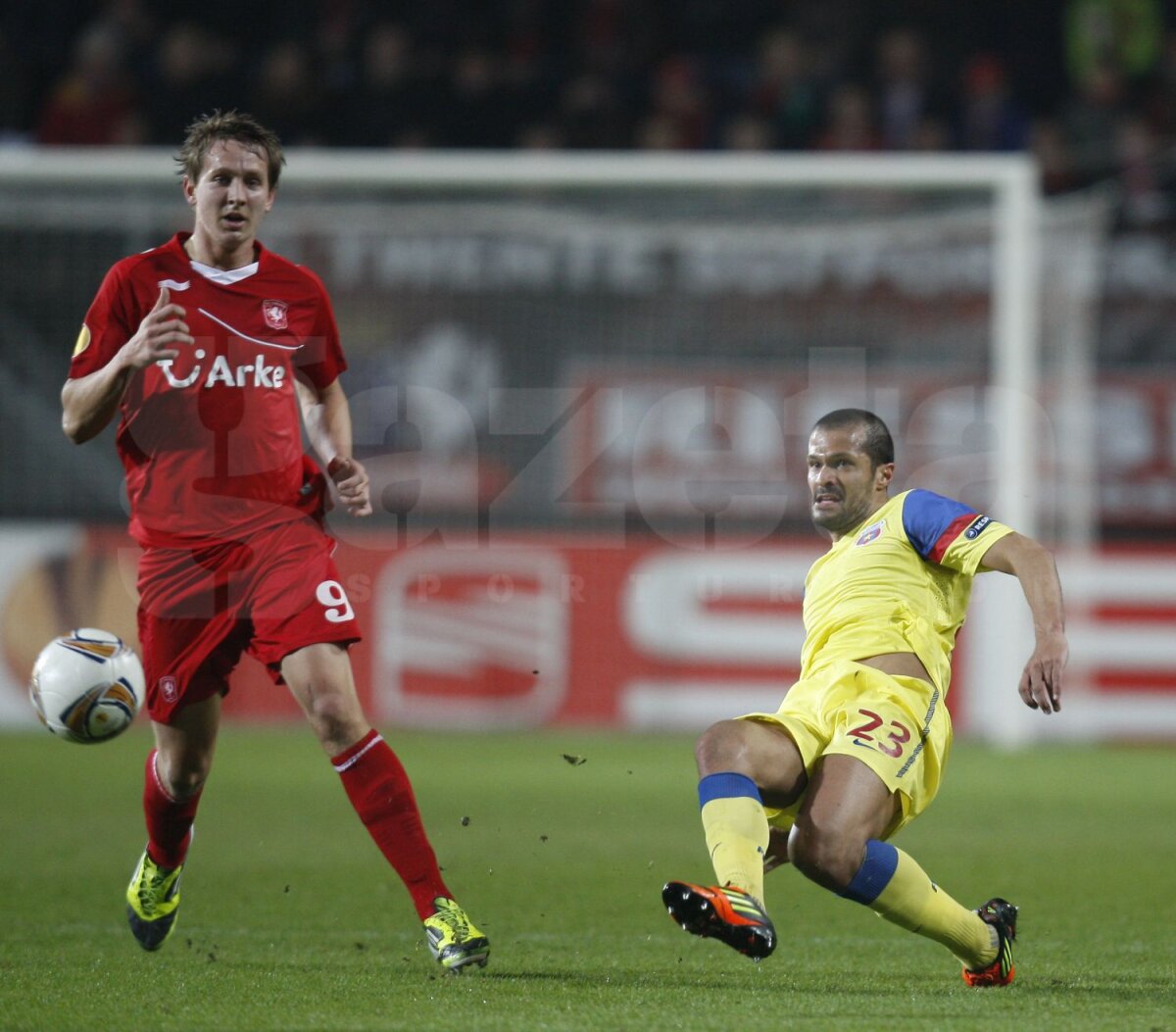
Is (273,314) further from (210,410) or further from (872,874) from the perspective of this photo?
(872,874)

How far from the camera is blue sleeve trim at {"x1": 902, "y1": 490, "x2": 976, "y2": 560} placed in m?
4.50

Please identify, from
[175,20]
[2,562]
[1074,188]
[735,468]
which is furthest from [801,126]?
[2,562]

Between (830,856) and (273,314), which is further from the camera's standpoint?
(273,314)

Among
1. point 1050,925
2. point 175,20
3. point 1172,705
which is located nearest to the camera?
point 1050,925

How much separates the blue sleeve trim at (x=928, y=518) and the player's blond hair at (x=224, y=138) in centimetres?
197

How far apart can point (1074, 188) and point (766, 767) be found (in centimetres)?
1002

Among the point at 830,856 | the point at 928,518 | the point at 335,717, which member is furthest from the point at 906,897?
the point at 335,717

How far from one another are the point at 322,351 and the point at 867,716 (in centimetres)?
198

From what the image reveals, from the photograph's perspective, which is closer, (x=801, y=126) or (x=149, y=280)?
(x=149, y=280)

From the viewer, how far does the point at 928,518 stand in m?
4.54

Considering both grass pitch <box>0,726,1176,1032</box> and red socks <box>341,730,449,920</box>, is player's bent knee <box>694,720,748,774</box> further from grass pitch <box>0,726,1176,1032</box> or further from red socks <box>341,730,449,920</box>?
red socks <box>341,730,449,920</box>

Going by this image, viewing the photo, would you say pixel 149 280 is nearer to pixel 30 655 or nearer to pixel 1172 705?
pixel 30 655

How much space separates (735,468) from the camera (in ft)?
40.2

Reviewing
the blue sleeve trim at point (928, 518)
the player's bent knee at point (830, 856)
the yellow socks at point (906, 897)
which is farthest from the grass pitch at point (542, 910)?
the blue sleeve trim at point (928, 518)
